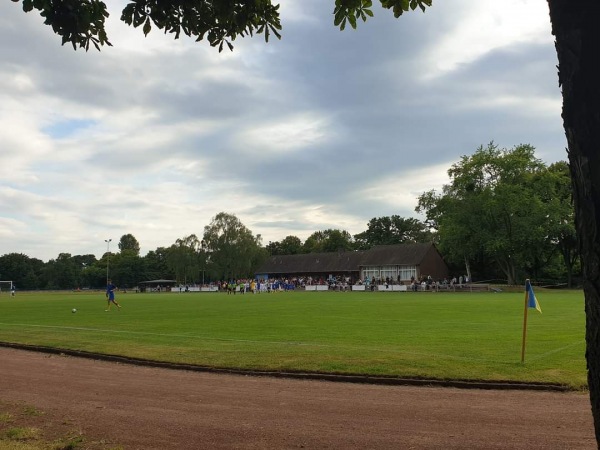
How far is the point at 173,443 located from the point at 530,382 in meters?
6.45

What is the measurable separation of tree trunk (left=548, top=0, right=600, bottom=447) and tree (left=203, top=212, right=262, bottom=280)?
100 meters

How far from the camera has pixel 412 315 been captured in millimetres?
23828

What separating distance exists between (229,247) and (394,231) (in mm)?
46578

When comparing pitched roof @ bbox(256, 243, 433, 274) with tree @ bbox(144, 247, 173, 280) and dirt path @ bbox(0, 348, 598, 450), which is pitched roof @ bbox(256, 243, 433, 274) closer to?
tree @ bbox(144, 247, 173, 280)

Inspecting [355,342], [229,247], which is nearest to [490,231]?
[229,247]

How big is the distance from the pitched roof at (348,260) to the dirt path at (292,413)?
77.4 m

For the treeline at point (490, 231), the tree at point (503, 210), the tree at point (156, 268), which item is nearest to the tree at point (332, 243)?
the treeline at point (490, 231)

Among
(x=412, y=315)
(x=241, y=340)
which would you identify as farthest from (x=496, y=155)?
(x=241, y=340)

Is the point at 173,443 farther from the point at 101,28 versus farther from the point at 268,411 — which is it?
the point at 101,28

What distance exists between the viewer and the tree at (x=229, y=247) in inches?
4031

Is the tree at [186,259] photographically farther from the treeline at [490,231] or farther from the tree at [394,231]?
the tree at [394,231]

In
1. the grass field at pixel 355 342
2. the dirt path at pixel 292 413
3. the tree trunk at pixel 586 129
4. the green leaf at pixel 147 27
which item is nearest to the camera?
the tree trunk at pixel 586 129

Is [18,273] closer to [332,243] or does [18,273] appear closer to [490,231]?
[332,243]

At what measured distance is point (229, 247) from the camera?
103 m
